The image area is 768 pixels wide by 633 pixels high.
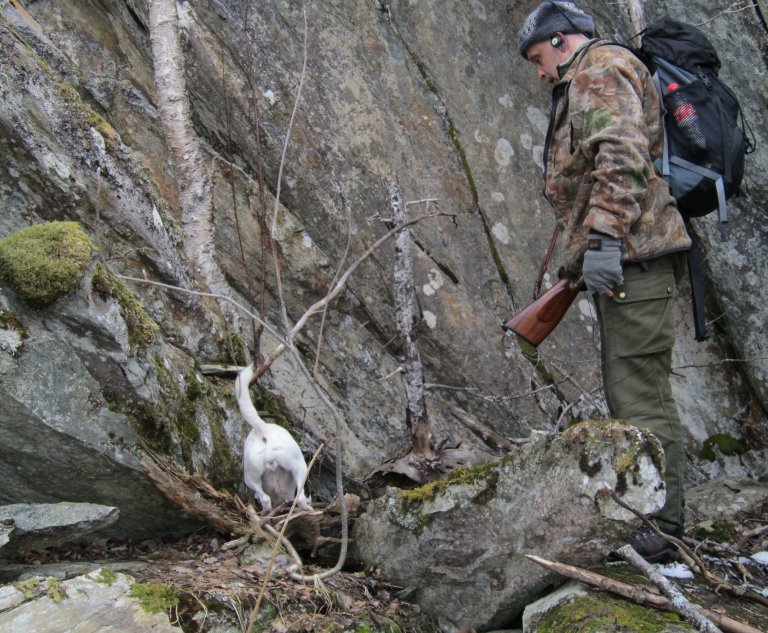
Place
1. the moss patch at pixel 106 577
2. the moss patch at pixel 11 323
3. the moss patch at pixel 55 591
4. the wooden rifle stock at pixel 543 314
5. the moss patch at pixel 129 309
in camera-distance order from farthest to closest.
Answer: the wooden rifle stock at pixel 543 314, the moss patch at pixel 129 309, the moss patch at pixel 11 323, the moss patch at pixel 106 577, the moss patch at pixel 55 591

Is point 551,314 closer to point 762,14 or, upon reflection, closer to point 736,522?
point 736,522

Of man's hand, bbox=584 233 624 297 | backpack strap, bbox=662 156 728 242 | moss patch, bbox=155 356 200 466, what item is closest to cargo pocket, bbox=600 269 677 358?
man's hand, bbox=584 233 624 297

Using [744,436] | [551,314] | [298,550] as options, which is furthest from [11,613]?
[744,436]

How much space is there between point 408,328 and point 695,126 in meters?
2.22

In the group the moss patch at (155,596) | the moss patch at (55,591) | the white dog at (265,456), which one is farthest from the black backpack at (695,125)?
the moss patch at (55,591)

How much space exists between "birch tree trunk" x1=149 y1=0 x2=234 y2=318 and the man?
2514 millimetres

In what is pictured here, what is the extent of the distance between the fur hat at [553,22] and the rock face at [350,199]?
177 cm

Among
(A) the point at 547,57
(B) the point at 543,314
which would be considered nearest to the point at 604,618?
(B) the point at 543,314

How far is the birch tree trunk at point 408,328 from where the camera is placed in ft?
17.3

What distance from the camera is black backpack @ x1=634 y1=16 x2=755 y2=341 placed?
14.1 ft

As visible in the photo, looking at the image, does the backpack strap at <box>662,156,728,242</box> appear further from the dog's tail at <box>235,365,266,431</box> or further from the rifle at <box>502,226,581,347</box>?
the dog's tail at <box>235,365,266,431</box>

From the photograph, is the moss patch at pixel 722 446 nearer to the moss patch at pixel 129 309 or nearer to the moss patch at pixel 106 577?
the moss patch at pixel 129 309

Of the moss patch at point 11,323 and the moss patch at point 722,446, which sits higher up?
the moss patch at point 11,323

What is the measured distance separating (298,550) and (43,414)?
1532 millimetres
